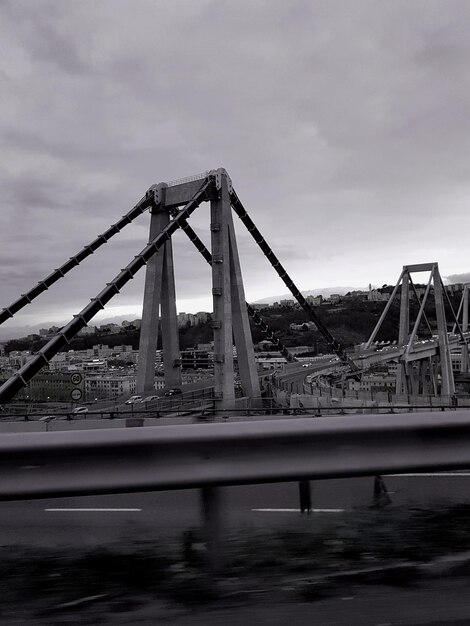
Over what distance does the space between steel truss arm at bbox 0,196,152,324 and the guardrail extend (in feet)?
89.8

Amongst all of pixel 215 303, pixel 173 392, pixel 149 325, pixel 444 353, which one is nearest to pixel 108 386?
pixel 149 325

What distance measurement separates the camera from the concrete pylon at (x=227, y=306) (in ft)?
93.7

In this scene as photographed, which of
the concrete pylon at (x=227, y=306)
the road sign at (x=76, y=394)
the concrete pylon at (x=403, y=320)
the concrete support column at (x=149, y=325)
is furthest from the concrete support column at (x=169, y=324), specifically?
the concrete pylon at (x=403, y=320)

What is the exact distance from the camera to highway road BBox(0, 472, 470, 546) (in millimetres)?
2412

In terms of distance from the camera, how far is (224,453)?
2340 millimetres

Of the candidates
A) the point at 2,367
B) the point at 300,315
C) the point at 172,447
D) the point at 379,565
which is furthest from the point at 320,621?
the point at 300,315

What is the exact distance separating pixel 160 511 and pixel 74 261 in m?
28.4

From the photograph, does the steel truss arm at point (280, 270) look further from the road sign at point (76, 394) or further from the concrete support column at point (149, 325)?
the road sign at point (76, 394)

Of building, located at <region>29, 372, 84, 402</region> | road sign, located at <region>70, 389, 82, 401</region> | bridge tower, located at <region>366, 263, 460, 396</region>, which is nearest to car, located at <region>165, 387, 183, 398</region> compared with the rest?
building, located at <region>29, 372, 84, 402</region>

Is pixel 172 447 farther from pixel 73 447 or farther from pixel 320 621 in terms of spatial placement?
pixel 320 621

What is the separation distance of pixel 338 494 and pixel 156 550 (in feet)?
2.67

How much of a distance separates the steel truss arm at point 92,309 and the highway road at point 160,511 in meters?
22.6

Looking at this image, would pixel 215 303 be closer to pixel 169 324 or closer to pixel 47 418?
pixel 169 324

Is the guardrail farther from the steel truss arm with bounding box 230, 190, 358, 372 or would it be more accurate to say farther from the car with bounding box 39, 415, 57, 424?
the steel truss arm with bounding box 230, 190, 358, 372
